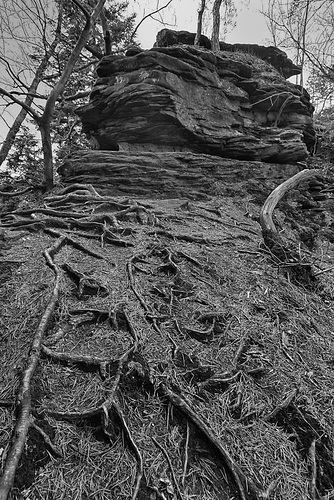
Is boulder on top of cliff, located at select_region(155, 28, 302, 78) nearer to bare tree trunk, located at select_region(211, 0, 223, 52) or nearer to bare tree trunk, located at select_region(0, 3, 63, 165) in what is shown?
bare tree trunk, located at select_region(211, 0, 223, 52)

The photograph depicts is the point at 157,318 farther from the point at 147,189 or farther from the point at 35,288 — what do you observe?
the point at 147,189

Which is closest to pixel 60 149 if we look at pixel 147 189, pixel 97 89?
pixel 97 89

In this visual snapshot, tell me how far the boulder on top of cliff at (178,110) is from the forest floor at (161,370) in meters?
4.97

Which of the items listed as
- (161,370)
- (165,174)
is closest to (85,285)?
(161,370)

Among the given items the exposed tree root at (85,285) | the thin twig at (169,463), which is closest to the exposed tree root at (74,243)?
the exposed tree root at (85,285)

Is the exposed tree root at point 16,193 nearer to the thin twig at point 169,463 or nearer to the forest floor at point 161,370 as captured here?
the forest floor at point 161,370

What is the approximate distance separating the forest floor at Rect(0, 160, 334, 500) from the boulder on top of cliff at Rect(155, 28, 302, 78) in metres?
10.4

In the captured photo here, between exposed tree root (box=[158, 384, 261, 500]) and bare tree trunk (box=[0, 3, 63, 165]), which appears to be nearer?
exposed tree root (box=[158, 384, 261, 500])

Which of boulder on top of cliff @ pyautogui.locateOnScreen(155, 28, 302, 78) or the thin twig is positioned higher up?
boulder on top of cliff @ pyautogui.locateOnScreen(155, 28, 302, 78)

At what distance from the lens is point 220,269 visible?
185 inches

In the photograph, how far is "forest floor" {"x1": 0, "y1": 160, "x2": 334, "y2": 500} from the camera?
2.09 m

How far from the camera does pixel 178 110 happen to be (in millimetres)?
8812

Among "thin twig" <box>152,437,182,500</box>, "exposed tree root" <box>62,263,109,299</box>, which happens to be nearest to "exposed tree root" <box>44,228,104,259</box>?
"exposed tree root" <box>62,263,109,299</box>

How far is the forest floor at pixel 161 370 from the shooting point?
209 centimetres
